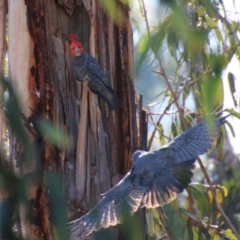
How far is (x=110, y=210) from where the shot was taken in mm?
2127

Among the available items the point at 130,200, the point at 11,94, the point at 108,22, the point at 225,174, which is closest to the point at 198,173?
the point at 225,174

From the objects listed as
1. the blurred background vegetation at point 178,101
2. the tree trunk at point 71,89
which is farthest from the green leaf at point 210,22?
the tree trunk at point 71,89

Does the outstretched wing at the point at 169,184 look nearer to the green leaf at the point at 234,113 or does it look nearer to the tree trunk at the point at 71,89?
the tree trunk at the point at 71,89

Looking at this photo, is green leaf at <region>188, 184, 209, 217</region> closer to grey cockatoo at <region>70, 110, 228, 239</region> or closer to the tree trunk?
the tree trunk

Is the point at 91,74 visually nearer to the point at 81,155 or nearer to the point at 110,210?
the point at 81,155

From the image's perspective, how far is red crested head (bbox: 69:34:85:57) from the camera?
109 inches

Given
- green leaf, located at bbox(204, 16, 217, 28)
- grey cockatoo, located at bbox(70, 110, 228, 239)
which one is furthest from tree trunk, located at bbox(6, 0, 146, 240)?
green leaf, located at bbox(204, 16, 217, 28)

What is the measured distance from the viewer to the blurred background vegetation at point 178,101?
1255mm

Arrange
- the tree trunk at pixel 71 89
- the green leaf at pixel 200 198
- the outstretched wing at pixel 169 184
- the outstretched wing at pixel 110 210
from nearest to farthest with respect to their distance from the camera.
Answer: the outstretched wing at pixel 110 210
the outstretched wing at pixel 169 184
the tree trunk at pixel 71 89
the green leaf at pixel 200 198

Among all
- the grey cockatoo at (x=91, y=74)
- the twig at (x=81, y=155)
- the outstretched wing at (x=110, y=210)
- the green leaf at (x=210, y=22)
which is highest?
the green leaf at (x=210, y=22)

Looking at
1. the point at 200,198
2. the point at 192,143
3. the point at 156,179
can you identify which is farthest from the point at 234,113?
the point at 200,198

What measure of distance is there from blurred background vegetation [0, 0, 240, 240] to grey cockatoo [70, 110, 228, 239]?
11 cm

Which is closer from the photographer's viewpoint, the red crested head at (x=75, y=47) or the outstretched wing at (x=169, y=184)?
the outstretched wing at (x=169, y=184)

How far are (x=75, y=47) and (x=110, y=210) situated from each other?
34.8 inches
